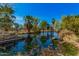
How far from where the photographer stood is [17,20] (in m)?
2.65

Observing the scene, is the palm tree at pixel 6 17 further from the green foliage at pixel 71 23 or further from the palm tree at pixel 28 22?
the green foliage at pixel 71 23

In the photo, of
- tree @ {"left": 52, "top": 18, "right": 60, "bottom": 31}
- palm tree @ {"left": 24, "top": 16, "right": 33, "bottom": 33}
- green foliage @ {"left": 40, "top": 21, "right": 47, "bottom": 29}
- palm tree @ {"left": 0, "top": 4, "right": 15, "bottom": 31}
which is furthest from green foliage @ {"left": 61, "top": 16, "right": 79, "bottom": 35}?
palm tree @ {"left": 0, "top": 4, "right": 15, "bottom": 31}

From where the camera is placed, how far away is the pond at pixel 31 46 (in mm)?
2645

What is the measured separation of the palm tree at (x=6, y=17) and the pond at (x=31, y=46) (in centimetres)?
17

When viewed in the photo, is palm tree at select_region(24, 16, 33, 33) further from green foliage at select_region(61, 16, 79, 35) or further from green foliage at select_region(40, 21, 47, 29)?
green foliage at select_region(61, 16, 79, 35)

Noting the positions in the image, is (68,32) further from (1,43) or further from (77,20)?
(1,43)

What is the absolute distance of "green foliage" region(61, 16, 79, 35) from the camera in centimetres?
265

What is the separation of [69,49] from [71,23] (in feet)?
0.74

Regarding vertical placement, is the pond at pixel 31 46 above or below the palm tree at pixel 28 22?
below

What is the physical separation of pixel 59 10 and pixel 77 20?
18 cm

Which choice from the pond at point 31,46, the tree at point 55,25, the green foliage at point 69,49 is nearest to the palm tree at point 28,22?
the pond at point 31,46

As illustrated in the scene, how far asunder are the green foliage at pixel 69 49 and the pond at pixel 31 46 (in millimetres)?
98

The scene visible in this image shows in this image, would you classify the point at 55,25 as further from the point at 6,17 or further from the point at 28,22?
the point at 6,17

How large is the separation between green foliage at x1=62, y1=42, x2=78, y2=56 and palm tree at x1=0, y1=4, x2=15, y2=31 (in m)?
0.50
